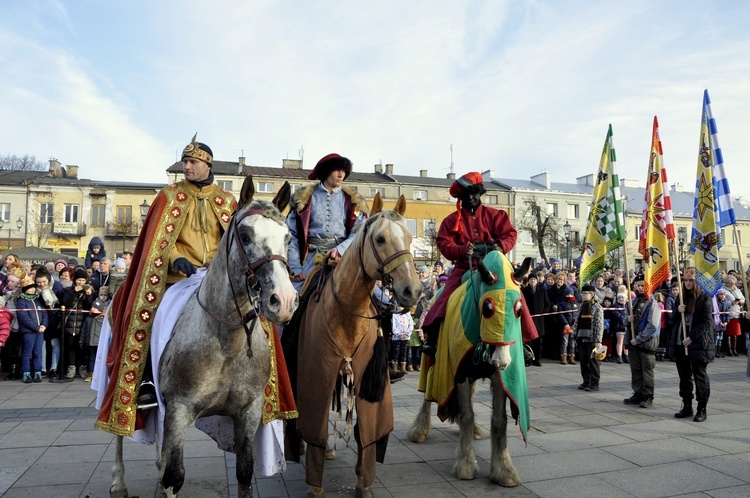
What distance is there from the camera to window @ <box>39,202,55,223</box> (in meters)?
45.2

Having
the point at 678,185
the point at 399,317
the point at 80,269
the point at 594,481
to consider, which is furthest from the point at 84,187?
the point at 678,185

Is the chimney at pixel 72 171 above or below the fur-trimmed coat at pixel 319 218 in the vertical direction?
above

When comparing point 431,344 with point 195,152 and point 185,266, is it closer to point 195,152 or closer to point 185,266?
point 185,266

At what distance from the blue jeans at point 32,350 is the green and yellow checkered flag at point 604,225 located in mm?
10063

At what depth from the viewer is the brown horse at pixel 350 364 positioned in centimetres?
436

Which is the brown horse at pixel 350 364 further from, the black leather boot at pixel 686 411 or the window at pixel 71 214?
the window at pixel 71 214

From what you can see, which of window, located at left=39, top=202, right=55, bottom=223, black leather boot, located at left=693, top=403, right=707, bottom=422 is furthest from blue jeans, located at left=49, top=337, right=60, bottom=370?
window, located at left=39, top=202, right=55, bottom=223

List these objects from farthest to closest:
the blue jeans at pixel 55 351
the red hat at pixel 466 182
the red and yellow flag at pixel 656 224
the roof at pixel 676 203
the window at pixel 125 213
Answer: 1. the roof at pixel 676 203
2. the window at pixel 125 213
3. the blue jeans at pixel 55 351
4. the red and yellow flag at pixel 656 224
5. the red hat at pixel 466 182

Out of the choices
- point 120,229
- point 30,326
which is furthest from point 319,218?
point 120,229

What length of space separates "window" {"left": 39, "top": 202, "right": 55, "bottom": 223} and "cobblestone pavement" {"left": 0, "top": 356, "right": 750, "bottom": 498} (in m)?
42.8

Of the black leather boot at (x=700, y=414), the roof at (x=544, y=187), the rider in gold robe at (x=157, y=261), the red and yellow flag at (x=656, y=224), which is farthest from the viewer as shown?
the roof at (x=544, y=187)

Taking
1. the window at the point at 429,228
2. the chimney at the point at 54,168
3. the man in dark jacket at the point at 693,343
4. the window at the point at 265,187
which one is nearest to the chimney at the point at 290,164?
the window at the point at 265,187

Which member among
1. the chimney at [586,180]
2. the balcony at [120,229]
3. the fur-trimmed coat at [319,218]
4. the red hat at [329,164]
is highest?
the chimney at [586,180]

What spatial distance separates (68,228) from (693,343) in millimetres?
48661
